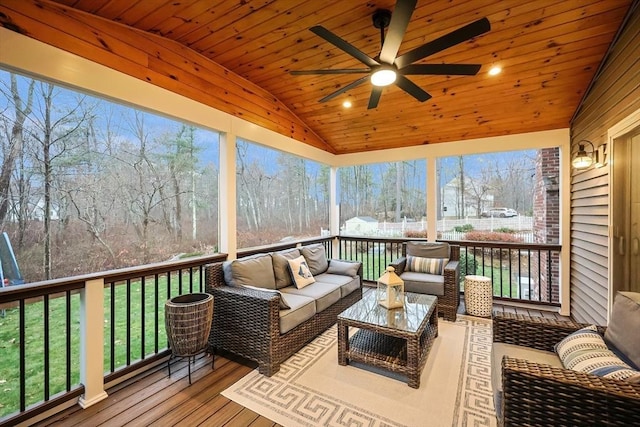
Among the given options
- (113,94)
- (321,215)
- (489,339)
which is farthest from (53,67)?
(489,339)

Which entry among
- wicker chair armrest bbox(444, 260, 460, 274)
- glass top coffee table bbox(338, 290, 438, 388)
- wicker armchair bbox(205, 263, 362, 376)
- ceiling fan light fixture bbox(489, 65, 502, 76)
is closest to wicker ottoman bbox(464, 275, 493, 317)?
wicker chair armrest bbox(444, 260, 460, 274)

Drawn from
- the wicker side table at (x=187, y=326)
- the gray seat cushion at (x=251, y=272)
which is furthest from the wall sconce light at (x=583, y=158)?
the wicker side table at (x=187, y=326)

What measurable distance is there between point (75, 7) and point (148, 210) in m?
1.72

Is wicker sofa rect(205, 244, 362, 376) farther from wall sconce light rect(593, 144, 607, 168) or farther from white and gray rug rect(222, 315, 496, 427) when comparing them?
wall sconce light rect(593, 144, 607, 168)

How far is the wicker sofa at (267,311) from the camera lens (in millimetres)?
2455

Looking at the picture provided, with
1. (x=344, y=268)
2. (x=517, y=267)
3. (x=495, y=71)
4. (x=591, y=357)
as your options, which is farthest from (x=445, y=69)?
(x=517, y=267)

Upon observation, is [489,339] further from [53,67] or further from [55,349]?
[53,67]

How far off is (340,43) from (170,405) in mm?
2927

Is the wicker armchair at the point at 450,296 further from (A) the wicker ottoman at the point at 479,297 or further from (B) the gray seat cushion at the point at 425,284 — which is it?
(A) the wicker ottoman at the point at 479,297

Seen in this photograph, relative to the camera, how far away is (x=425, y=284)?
12.1ft

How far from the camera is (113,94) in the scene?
2391mm

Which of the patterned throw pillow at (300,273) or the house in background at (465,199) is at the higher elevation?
the house in background at (465,199)

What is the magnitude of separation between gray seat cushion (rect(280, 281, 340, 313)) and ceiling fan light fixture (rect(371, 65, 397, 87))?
2179 mm

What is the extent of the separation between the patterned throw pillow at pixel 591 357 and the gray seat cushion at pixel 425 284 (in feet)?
6.01
